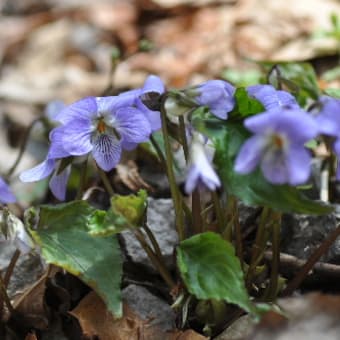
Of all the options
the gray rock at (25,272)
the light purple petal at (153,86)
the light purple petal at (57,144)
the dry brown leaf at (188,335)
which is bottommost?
the gray rock at (25,272)

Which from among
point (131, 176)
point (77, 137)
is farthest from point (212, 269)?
point (131, 176)

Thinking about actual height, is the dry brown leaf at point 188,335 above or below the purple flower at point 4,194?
below

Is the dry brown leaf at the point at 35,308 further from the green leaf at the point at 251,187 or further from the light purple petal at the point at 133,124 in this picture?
the green leaf at the point at 251,187

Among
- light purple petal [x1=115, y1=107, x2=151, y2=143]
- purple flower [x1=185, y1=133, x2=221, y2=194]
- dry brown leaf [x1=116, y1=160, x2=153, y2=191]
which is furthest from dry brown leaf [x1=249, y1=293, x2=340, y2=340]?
dry brown leaf [x1=116, y1=160, x2=153, y2=191]

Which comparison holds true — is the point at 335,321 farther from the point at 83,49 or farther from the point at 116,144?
the point at 83,49

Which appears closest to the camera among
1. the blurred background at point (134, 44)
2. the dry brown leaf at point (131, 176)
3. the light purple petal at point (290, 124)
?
the light purple petal at point (290, 124)

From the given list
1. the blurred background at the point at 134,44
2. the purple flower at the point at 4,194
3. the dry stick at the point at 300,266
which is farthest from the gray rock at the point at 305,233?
the blurred background at the point at 134,44

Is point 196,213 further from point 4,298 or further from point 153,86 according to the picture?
point 4,298
